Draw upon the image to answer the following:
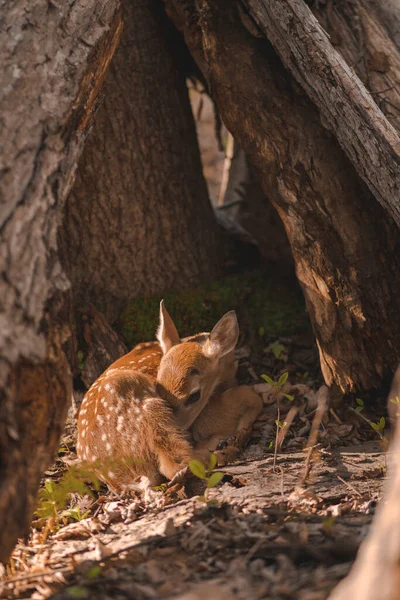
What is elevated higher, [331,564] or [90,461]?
[90,461]

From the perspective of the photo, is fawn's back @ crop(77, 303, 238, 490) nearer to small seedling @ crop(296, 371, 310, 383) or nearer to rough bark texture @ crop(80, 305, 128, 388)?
rough bark texture @ crop(80, 305, 128, 388)

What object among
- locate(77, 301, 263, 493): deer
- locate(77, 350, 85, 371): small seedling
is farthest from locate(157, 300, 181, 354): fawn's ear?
locate(77, 350, 85, 371): small seedling

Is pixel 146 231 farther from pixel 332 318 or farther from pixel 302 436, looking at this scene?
pixel 302 436

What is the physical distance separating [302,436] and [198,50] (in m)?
3.40

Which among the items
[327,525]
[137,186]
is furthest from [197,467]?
[137,186]

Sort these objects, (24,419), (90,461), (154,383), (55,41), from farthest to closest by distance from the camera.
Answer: (154,383), (90,461), (55,41), (24,419)

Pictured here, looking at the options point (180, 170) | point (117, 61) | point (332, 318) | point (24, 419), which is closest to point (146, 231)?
point (180, 170)

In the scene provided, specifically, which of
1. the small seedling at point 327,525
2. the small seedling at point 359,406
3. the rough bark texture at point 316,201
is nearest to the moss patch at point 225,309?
the rough bark texture at point 316,201

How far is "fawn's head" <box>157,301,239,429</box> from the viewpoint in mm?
4957

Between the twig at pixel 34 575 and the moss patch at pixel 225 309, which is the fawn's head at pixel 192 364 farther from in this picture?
the twig at pixel 34 575

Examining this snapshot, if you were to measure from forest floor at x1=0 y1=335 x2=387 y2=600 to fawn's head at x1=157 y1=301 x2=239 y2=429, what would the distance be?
1.86 feet

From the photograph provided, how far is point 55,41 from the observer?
378 cm

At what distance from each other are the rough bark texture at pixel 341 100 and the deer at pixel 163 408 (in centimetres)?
166

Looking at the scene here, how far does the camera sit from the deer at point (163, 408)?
4.50m
